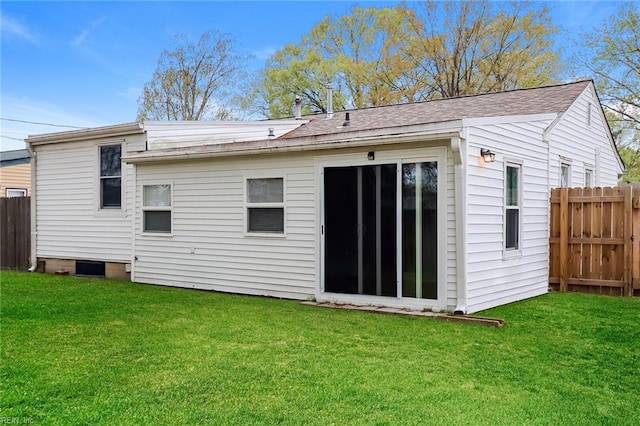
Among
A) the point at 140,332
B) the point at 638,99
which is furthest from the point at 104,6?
the point at 638,99

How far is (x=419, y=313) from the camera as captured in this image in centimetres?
649

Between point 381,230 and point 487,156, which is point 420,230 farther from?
point 487,156

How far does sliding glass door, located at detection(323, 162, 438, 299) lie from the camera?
6.69 meters

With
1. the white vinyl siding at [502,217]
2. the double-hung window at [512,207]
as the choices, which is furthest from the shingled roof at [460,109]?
the double-hung window at [512,207]

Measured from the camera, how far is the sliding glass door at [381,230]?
6.69 metres

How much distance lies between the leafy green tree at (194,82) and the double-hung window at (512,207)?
19.6 m

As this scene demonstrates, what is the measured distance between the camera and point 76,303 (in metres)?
7.22

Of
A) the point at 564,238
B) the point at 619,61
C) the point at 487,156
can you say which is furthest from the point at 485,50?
the point at 487,156

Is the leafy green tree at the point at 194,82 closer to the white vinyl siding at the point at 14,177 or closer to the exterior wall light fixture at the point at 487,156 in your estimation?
the white vinyl siding at the point at 14,177

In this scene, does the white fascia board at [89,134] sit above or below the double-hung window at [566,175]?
above

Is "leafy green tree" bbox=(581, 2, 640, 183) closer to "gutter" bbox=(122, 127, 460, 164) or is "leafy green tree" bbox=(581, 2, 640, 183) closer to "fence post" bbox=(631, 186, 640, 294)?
"fence post" bbox=(631, 186, 640, 294)

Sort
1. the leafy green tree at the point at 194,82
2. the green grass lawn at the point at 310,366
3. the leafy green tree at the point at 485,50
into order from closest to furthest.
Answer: the green grass lawn at the point at 310,366
the leafy green tree at the point at 485,50
the leafy green tree at the point at 194,82

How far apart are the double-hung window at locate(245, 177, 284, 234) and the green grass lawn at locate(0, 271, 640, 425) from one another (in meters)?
1.57

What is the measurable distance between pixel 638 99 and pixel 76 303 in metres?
20.7
